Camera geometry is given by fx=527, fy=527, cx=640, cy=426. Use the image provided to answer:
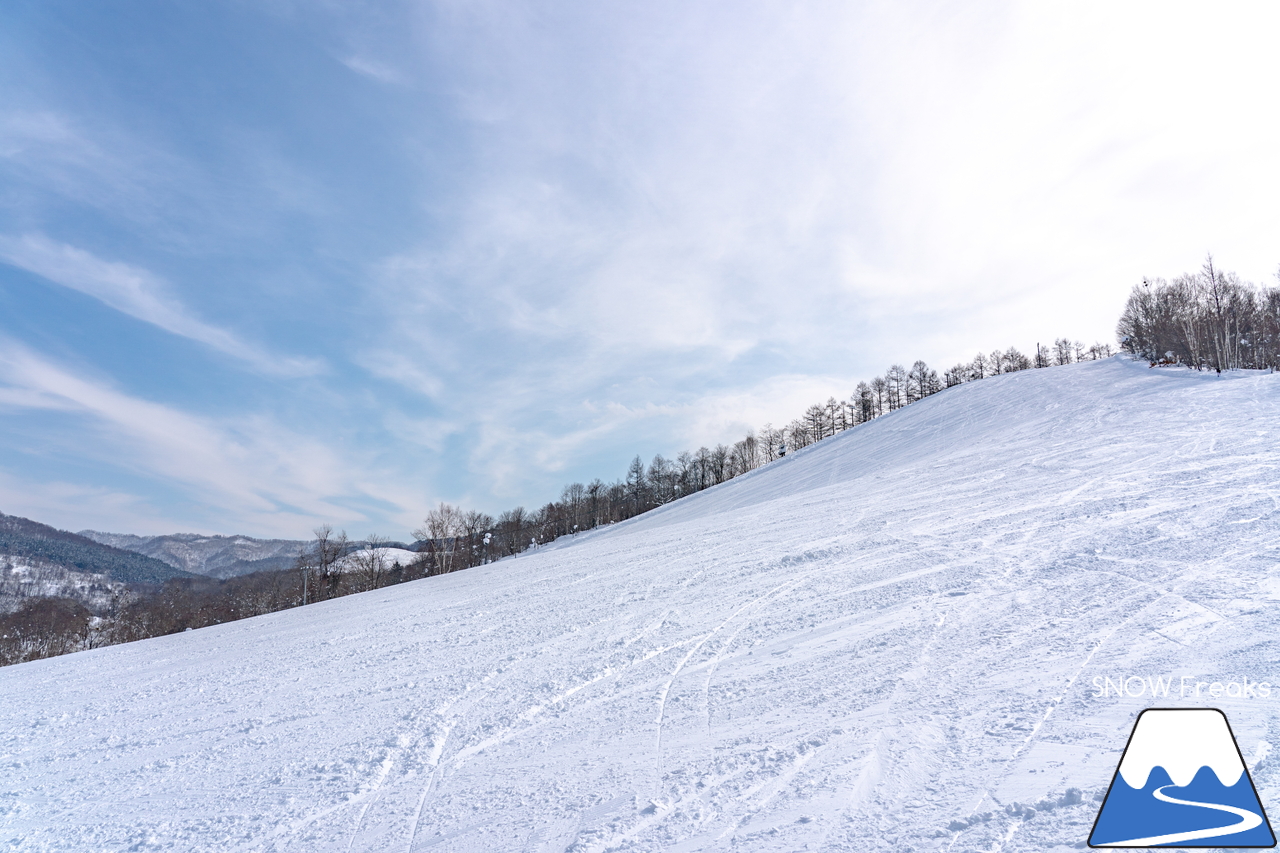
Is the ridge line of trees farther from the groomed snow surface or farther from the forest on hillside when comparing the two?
the groomed snow surface

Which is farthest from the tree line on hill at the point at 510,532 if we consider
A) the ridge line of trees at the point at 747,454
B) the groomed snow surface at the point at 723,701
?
the groomed snow surface at the point at 723,701

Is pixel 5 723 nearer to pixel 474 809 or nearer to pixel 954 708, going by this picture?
pixel 474 809

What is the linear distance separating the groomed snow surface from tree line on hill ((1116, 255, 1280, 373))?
40011mm

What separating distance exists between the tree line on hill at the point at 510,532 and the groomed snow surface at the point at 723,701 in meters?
58.7

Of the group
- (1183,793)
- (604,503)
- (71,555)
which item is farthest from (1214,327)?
(71,555)

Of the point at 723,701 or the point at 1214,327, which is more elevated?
the point at 1214,327

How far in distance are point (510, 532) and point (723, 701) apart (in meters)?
93.8

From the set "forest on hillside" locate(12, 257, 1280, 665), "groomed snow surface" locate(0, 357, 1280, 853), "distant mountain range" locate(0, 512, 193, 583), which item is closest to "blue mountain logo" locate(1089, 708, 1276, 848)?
"groomed snow surface" locate(0, 357, 1280, 853)

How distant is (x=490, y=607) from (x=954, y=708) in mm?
9908

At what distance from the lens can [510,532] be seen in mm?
94688

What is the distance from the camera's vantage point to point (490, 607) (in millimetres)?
12195

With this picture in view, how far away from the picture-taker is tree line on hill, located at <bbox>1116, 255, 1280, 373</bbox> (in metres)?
40.8

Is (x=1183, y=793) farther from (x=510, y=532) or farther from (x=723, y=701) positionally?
(x=510, y=532)

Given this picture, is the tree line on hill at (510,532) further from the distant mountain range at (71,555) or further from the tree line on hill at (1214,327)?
the distant mountain range at (71,555)
